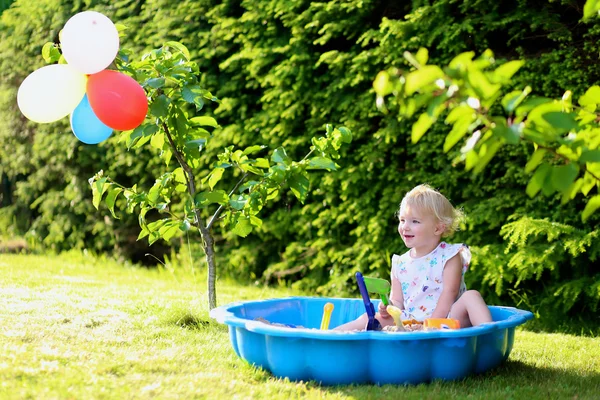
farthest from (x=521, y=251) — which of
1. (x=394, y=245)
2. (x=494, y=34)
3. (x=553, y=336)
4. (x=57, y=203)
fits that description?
(x=57, y=203)

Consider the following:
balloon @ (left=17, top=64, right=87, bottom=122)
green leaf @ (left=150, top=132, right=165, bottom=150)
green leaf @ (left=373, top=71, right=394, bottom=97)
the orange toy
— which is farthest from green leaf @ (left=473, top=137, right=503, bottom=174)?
balloon @ (left=17, top=64, right=87, bottom=122)

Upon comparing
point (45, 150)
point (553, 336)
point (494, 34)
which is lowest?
point (553, 336)

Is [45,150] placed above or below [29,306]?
above

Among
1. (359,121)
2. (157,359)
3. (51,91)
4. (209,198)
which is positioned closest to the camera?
(157,359)

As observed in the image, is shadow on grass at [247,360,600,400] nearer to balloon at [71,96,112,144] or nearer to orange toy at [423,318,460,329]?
orange toy at [423,318,460,329]

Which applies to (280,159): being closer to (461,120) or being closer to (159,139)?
(159,139)

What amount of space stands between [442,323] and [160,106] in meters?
1.66

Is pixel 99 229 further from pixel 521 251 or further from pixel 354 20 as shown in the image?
pixel 521 251

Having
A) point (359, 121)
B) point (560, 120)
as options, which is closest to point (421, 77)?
point (560, 120)

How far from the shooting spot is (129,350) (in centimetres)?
348

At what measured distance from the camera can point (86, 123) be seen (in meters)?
4.07

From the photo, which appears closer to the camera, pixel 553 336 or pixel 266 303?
pixel 266 303

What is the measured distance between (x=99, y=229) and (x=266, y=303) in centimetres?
387

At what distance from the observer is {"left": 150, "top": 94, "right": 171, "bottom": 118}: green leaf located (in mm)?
3795
